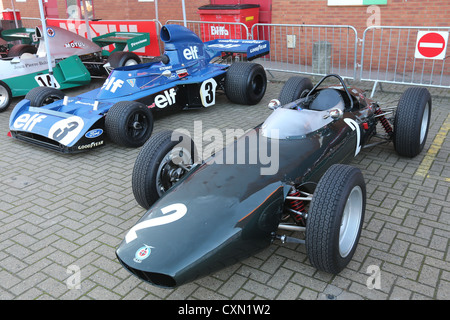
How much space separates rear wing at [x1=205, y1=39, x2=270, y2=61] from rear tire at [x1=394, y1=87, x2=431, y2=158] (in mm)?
3507

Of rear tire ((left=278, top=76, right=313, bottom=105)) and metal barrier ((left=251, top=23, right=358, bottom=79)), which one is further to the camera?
metal barrier ((left=251, top=23, right=358, bottom=79))

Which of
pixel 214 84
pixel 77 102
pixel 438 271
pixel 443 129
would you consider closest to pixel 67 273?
pixel 438 271

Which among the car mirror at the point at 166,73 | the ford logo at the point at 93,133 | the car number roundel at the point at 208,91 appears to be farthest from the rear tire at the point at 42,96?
the car number roundel at the point at 208,91

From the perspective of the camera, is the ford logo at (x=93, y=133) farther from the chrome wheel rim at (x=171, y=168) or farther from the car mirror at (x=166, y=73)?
the chrome wheel rim at (x=171, y=168)

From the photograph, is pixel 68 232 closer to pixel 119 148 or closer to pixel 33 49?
pixel 119 148

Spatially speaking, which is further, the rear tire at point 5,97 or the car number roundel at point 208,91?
the rear tire at point 5,97

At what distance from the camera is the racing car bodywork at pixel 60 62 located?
781 cm

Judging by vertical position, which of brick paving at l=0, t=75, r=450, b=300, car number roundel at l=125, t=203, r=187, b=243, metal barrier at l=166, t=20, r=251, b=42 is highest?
metal barrier at l=166, t=20, r=251, b=42

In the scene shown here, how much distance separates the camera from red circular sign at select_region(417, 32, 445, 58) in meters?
7.16

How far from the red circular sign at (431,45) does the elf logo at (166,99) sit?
4.59m

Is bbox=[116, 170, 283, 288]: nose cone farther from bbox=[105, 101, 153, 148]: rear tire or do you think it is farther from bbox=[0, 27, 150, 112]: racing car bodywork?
bbox=[0, 27, 150, 112]: racing car bodywork

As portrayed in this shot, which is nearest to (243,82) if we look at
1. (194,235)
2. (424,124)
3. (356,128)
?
(424,124)

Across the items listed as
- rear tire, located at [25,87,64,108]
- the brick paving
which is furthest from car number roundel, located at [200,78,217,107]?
rear tire, located at [25,87,64,108]

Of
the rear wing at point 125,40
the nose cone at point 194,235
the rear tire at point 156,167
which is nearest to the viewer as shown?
the nose cone at point 194,235
